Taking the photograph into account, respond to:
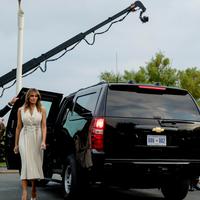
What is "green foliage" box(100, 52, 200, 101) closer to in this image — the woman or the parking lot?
the parking lot

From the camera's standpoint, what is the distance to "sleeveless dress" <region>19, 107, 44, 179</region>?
709 cm

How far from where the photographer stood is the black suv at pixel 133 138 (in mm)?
6418

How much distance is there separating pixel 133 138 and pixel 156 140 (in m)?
0.34

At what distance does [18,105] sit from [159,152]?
299 cm

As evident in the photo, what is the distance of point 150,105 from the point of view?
684 cm

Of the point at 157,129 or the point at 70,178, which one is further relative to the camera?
the point at 70,178

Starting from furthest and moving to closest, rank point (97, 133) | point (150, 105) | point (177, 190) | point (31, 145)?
point (177, 190)
point (31, 145)
point (150, 105)
point (97, 133)

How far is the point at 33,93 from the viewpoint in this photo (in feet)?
23.6

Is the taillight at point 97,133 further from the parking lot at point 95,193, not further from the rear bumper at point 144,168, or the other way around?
the parking lot at point 95,193

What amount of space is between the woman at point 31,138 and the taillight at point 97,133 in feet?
3.03

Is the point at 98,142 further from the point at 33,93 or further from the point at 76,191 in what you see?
the point at 33,93

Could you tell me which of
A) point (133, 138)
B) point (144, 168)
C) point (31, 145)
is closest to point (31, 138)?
point (31, 145)

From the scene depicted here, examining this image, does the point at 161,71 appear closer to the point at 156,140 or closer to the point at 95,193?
the point at 95,193

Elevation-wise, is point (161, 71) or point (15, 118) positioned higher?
point (161, 71)
